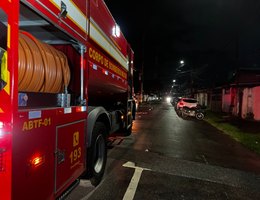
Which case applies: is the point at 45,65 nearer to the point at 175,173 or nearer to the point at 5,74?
the point at 5,74

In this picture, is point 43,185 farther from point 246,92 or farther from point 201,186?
point 246,92

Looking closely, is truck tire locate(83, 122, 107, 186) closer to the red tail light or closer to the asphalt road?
the asphalt road

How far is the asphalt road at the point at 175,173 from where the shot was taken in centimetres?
547

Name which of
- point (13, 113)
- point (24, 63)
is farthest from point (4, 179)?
point (24, 63)

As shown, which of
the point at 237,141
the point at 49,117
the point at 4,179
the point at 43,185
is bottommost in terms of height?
the point at 237,141

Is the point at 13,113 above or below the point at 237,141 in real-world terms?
above

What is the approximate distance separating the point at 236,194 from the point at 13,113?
4.65 metres

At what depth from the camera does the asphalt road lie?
5.47 metres

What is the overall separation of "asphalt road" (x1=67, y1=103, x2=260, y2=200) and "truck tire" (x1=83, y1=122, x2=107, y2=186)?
0.19 meters

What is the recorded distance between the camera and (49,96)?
3869 millimetres

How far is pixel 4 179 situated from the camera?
2.50 metres

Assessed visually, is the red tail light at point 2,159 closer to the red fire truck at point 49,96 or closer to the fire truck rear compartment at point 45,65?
the red fire truck at point 49,96

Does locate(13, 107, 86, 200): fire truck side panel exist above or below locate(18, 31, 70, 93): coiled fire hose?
below

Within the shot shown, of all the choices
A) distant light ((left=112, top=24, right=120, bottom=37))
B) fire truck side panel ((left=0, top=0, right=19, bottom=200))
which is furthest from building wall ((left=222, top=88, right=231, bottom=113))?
fire truck side panel ((left=0, top=0, right=19, bottom=200))
